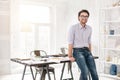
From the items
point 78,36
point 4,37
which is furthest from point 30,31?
point 78,36

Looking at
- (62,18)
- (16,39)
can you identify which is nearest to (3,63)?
(16,39)

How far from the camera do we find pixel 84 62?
3.71 meters

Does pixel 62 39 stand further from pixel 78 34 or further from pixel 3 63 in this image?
pixel 78 34

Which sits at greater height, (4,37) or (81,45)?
(4,37)

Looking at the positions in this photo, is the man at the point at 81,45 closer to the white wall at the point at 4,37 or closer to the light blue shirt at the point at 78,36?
the light blue shirt at the point at 78,36

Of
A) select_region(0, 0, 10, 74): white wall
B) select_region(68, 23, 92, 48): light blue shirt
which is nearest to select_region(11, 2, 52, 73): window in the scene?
select_region(0, 0, 10, 74): white wall

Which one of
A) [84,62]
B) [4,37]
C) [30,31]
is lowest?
[84,62]

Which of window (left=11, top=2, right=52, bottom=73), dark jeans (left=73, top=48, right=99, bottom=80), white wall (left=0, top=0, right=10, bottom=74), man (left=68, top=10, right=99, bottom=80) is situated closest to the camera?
dark jeans (left=73, top=48, right=99, bottom=80)

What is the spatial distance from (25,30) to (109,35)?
2363 millimetres

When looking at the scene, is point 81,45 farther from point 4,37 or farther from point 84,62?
point 4,37

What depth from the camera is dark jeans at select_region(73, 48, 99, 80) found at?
3.68m

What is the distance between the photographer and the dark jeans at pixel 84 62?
145 inches

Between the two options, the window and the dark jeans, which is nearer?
the dark jeans

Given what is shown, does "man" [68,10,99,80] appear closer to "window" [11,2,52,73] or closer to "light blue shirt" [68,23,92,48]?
"light blue shirt" [68,23,92,48]
